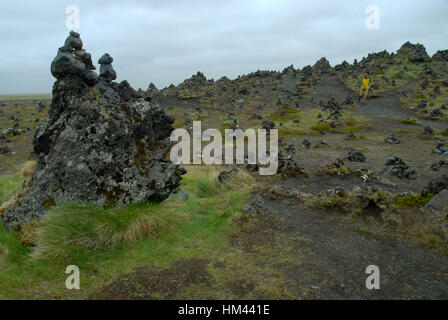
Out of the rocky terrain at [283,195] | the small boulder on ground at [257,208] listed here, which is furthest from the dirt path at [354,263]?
the small boulder on ground at [257,208]

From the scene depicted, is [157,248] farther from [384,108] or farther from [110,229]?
[384,108]

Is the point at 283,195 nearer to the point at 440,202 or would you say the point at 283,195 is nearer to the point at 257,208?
the point at 257,208

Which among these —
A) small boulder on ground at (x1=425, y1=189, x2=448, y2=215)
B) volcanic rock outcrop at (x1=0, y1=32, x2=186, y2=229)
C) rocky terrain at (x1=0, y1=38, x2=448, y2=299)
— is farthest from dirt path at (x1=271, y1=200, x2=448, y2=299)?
volcanic rock outcrop at (x1=0, y1=32, x2=186, y2=229)

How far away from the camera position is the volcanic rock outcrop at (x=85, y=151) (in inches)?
241

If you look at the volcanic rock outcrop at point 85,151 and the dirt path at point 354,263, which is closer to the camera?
the dirt path at point 354,263

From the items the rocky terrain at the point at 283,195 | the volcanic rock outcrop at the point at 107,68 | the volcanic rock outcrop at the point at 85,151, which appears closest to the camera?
the rocky terrain at the point at 283,195

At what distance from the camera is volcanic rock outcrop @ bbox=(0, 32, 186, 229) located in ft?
20.0

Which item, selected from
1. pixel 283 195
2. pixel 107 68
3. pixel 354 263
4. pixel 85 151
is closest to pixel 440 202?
pixel 354 263

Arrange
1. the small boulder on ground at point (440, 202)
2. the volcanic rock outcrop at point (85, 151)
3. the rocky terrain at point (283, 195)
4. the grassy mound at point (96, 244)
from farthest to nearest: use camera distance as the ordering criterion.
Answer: the small boulder on ground at point (440, 202) → the volcanic rock outcrop at point (85, 151) → the rocky terrain at point (283, 195) → the grassy mound at point (96, 244)

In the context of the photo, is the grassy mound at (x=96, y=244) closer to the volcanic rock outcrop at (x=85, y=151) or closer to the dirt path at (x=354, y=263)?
the volcanic rock outcrop at (x=85, y=151)

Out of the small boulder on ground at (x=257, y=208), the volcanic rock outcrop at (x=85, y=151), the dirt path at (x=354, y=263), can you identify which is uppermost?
the volcanic rock outcrop at (x=85, y=151)

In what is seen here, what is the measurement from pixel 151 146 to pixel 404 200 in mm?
6294

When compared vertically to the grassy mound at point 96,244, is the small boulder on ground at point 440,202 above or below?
above

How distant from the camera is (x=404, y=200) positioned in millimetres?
7594
